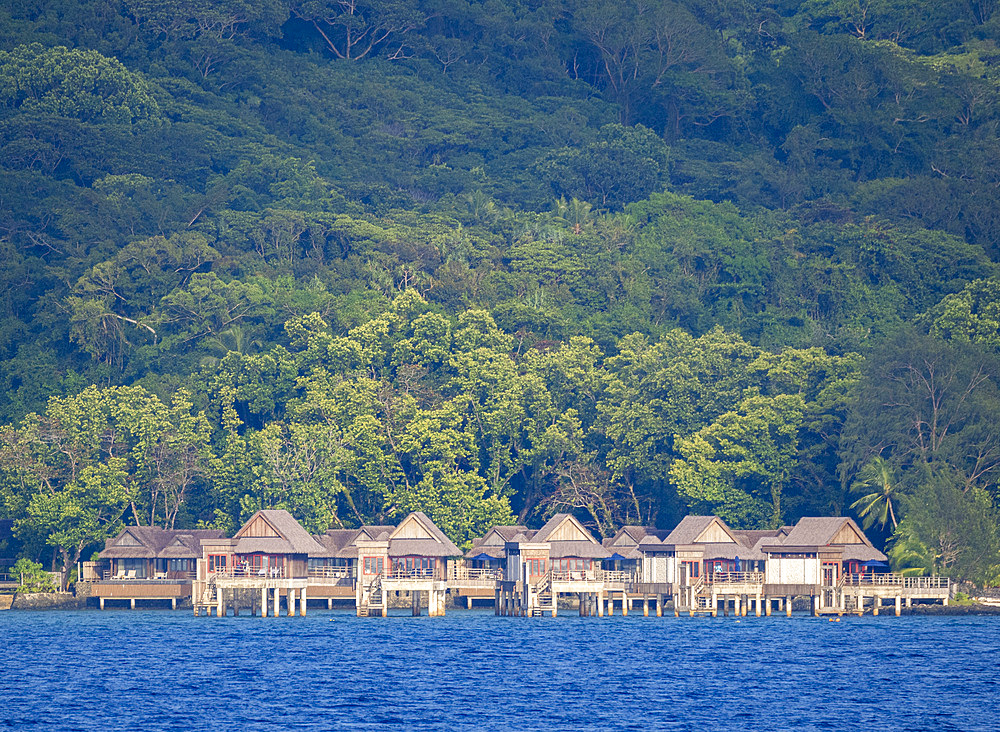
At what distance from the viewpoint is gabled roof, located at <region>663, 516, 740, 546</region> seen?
298ft

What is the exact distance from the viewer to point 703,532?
297 feet

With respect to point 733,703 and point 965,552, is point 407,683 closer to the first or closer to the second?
point 733,703

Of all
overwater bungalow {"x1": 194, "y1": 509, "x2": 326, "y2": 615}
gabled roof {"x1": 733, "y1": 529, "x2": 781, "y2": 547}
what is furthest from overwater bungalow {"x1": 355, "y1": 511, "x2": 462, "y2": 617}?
gabled roof {"x1": 733, "y1": 529, "x2": 781, "y2": 547}

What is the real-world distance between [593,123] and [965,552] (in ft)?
306

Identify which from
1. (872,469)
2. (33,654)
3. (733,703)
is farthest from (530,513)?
(733,703)

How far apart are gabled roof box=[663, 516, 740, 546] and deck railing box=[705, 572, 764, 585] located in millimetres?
2009

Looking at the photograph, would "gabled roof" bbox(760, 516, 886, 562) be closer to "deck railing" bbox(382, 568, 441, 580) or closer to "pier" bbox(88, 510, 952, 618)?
"pier" bbox(88, 510, 952, 618)

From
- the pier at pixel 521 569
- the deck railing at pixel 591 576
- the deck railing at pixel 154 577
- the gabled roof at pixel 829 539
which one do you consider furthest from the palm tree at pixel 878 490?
the deck railing at pixel 154 577

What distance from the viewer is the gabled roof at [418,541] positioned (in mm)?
91000

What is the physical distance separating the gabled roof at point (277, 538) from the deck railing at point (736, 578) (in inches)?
839

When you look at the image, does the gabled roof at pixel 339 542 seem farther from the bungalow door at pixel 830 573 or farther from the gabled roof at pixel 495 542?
the bungalow door at pixel 830 573

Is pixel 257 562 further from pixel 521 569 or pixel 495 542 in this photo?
pixel 495 542

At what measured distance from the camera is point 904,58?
16125 centimetres

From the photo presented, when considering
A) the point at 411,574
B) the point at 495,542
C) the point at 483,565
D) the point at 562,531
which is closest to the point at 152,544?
the point at 411,574
